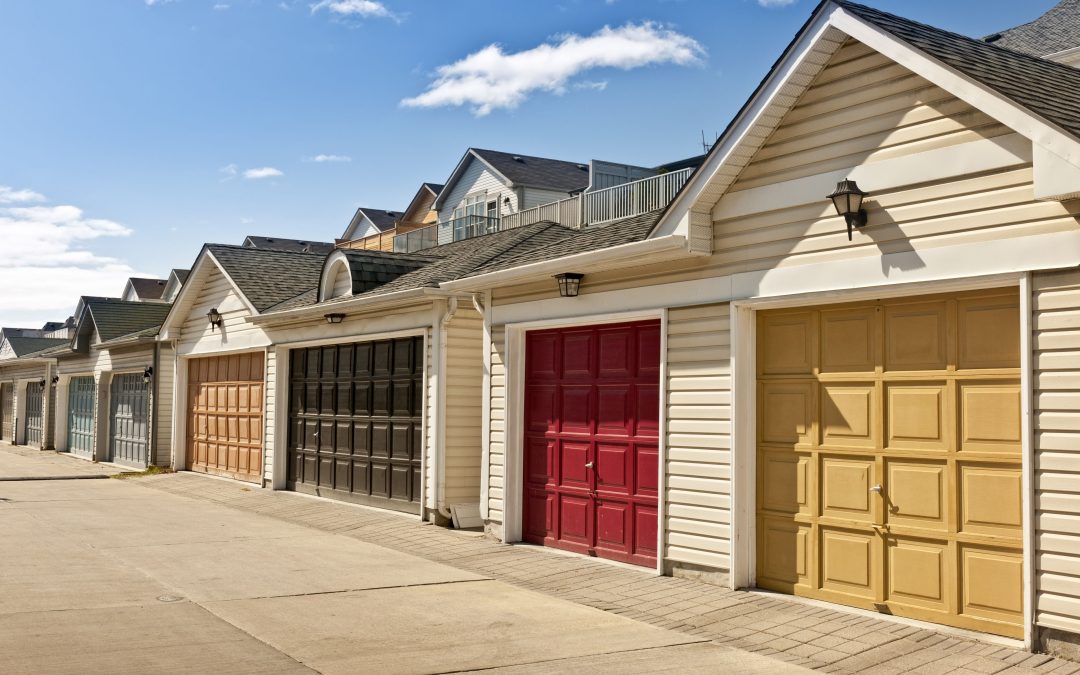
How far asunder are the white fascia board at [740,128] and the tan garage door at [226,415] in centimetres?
1171

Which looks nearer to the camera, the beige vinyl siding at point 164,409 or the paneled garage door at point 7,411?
the beige vinyl siding at point 164,409

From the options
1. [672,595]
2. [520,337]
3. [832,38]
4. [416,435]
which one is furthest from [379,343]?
[832,38]

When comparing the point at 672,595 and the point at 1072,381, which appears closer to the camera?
the point at 1072,381

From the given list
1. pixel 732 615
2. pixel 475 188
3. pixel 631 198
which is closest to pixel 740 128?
pixel 732 615

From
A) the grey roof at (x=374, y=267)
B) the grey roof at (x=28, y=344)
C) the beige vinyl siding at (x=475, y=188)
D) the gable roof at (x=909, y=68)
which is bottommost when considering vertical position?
the grey roof at (x=28, y=344)

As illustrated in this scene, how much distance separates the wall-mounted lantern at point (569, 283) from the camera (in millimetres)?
10719

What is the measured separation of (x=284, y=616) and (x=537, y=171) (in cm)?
3522

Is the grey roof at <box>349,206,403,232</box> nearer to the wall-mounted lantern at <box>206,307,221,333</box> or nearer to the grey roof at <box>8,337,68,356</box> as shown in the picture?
the grey roof at <box>8,337,68,356</box>

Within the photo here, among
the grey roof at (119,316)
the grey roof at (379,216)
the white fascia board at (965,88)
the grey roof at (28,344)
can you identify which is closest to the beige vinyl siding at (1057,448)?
the white fascia board at (965,88)

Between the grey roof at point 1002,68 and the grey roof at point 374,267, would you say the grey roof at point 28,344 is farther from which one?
the grey roof at point 1002,68

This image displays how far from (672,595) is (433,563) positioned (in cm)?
295

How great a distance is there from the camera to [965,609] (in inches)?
280

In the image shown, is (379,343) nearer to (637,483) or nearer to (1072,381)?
(637,483)

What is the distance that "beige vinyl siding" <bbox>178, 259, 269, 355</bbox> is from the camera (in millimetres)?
19047
